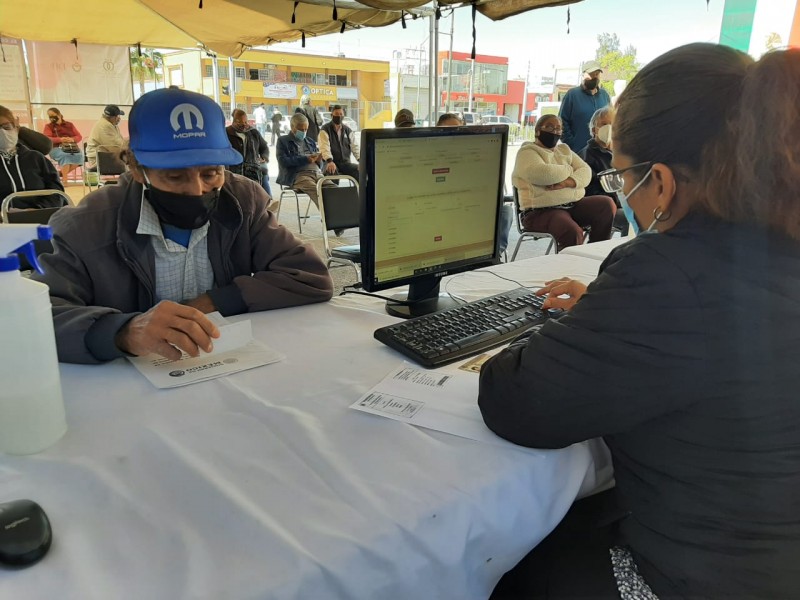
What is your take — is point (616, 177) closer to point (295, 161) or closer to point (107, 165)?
point (295, 161)

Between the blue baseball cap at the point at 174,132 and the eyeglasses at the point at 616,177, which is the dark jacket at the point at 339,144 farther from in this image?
the eyeglasses at the point at 616,177

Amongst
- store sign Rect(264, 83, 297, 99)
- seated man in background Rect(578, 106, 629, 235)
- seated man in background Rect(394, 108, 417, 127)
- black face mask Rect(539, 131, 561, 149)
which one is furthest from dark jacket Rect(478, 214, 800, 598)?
store sign Rect(264, 83, 297, 99)

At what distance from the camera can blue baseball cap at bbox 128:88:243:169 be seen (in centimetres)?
110

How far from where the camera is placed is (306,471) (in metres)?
0.65

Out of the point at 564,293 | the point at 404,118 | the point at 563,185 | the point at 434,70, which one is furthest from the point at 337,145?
the point at 564,293

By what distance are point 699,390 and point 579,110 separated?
192 inches

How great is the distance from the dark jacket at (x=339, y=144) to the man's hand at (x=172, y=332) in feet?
20.2

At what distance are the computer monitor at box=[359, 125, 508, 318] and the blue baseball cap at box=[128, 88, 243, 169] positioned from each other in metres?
0.33

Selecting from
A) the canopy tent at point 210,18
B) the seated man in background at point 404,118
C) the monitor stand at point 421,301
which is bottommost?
the monitor stand at point 421,301

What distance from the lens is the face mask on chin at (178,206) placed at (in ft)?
3.71

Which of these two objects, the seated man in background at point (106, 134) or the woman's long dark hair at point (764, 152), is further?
the seated man in background at point (106, 134)

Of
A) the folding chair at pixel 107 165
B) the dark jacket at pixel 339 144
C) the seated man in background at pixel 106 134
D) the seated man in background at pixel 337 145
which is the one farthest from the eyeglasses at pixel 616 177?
the seated man in background at pixel 106 134

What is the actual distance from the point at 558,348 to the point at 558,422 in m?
0.09

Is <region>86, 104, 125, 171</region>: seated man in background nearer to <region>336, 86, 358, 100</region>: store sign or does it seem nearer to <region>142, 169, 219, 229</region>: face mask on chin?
<region>142, 169, 219, 229</region>: face mask on chin
